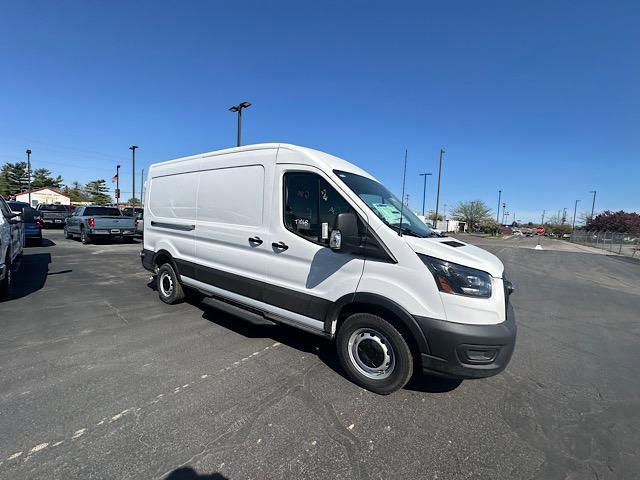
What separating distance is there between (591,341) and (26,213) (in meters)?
11.1

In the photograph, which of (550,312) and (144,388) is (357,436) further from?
(550,312)

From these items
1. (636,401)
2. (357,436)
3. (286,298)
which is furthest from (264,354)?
(636,401)

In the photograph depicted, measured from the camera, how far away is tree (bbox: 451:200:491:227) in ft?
261

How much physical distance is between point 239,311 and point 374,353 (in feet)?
6.45

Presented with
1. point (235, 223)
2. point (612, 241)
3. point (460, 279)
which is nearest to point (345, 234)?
point (460, 279)

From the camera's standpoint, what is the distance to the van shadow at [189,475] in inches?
84.7

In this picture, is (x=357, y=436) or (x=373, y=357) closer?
(x=357, y=436)

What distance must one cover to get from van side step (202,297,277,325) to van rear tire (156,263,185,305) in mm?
1192

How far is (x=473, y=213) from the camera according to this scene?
80.2 metres

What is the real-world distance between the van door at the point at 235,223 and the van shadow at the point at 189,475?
7.12ft

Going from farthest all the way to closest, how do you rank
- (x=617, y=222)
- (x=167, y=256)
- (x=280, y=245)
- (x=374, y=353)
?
1. (x=617, y=222)
2. (x=167, y=256)
3. (x=280, y=245)
4. (x=374, y=353)

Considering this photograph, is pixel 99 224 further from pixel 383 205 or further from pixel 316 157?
pixel 383 205

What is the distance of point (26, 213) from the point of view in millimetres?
7352

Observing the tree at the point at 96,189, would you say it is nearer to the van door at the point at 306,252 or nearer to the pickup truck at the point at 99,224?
the pickup truck at the point at 99,224
